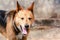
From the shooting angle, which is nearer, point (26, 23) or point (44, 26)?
point (26, 23)

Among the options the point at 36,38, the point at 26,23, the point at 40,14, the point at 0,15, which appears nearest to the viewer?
the point at 26,23

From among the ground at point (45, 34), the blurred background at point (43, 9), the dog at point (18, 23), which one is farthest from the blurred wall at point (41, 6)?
the dog at point (18, 23)

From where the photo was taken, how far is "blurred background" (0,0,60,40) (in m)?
6.83

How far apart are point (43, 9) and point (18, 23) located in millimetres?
3028

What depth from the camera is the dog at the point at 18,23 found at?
3959mm

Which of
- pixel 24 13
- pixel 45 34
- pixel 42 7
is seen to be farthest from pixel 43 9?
pixel 24 13

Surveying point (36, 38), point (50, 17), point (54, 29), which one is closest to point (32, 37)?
point (36, 38)

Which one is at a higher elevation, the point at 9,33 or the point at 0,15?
the point at 0,15

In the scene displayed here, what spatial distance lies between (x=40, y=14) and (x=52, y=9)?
39cm

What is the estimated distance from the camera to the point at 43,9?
6941 mm

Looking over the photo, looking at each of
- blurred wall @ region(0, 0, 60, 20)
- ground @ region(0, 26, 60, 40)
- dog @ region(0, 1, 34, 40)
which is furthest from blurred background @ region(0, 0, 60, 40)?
dog @ region(0, 1, 34, 40)

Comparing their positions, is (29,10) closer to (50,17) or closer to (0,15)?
(0,15)

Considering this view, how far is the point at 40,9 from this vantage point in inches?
272

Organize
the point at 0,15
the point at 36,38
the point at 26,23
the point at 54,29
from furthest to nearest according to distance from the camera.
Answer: the point at 54,29, the point at 36,38, the point at 0,15, the point at 26,23
